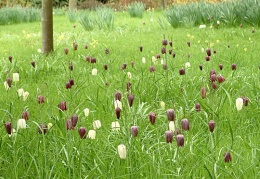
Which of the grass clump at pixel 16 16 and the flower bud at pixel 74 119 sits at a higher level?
the flower bud at pixel 74 119

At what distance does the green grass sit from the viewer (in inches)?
90.1

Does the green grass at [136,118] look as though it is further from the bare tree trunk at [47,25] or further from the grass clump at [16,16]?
the grass clump at [16,16]

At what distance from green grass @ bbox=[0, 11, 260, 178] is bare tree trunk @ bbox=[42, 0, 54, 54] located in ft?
0.82

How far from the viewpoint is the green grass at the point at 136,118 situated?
2.29m

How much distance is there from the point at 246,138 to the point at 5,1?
29262 mm

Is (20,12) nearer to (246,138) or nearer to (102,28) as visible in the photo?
(102,28)

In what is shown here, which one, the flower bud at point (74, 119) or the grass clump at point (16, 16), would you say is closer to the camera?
the flower bud at point (74, 119)

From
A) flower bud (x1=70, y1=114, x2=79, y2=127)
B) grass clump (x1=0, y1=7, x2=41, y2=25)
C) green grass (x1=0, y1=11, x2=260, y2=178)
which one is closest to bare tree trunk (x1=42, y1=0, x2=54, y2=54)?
green grass (x1=0, y1=11, x2=260, y2=178)

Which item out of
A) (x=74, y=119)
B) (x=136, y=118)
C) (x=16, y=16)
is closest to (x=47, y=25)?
(x=136, y=118)

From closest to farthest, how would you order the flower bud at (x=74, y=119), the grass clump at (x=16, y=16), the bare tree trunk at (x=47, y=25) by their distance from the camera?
the flower bud at (x=74, y=119)
the bare tree trunk at (x=47, y=25)
the grass clump at (x=16, y=16)

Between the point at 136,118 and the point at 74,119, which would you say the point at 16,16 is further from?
the point at 74,119

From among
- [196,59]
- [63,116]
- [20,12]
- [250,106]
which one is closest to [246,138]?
[250,106]

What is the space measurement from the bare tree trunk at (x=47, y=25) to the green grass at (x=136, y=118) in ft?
0.82

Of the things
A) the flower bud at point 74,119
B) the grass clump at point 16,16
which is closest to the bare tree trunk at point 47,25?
the flower bud at point 74,119
